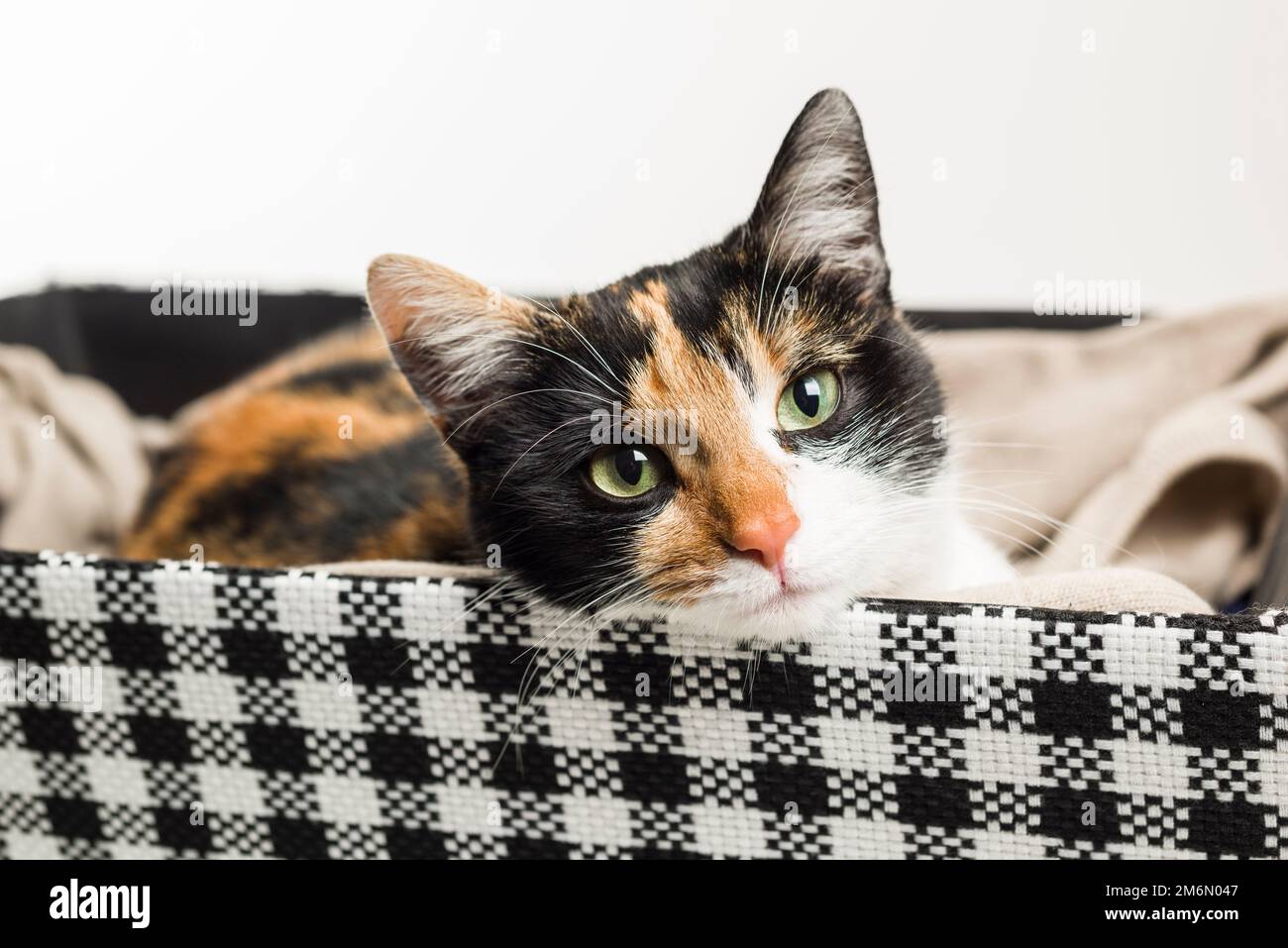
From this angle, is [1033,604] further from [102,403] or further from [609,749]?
[102,403]

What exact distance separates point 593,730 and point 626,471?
231 mm

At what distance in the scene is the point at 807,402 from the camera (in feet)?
3.05

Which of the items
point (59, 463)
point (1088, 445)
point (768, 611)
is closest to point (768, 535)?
point (768, 611)

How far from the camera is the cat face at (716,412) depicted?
32.7 inches

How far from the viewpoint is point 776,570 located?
0.80 m

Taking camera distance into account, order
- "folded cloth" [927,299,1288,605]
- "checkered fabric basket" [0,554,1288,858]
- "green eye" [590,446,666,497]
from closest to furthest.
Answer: "checkered fabric basket" [0,554,1288,858] → "green eye" [590,446,666,497] → "folded cloth" [927,299,1288,605]

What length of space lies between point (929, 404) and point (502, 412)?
1.36ft

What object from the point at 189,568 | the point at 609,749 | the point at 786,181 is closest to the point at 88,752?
the point at 189,568

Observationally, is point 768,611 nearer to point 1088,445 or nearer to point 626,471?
point 626,471

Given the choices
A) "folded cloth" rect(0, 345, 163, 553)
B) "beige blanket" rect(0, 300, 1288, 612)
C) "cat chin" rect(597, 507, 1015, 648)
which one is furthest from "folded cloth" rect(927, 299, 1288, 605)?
"folded cloth" rect(0, 345, 163, 553)

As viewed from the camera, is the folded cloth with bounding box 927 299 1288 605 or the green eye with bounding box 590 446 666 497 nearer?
the green eye with bounding box 590 446 666 497

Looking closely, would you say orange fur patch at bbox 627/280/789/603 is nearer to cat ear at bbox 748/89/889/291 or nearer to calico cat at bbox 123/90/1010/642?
calico cat at bbox 123/90/1010/642

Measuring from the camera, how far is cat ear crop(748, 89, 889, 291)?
927 mm

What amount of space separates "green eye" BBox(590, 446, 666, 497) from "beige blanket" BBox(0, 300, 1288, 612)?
48cm
